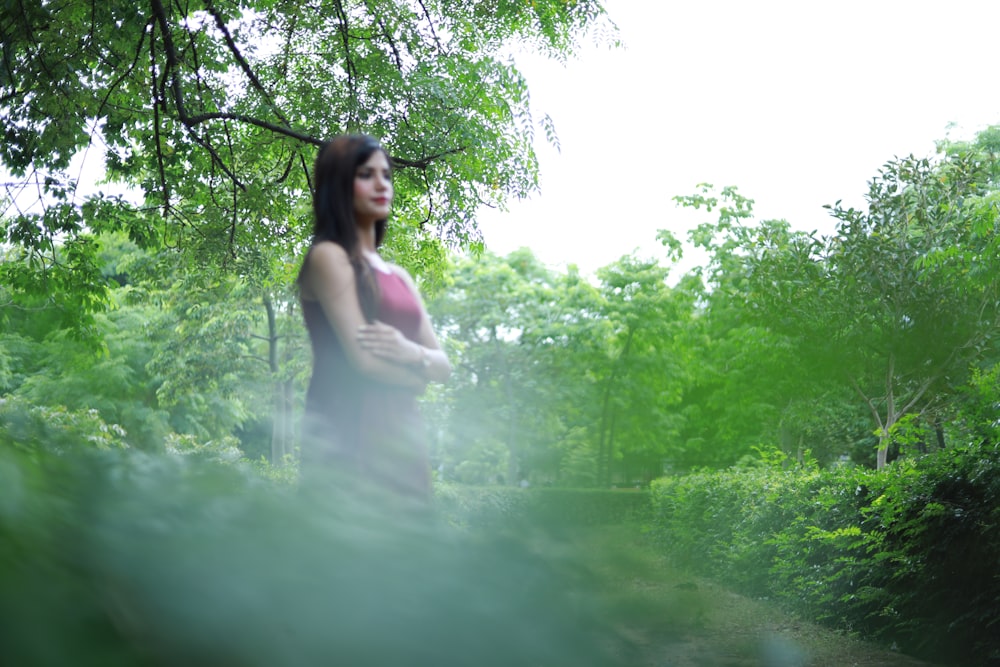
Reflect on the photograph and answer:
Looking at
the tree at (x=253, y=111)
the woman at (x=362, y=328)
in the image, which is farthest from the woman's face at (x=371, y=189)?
the tree at (x=253, y=111)

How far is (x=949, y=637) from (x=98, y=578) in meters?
8.00

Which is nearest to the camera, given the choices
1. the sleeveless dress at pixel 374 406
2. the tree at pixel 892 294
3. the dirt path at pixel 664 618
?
the dirt path at pixel 664 618

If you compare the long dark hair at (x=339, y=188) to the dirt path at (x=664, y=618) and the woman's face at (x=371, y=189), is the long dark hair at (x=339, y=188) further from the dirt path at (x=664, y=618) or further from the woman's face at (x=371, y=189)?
the dirt path at (x=664, y=618)

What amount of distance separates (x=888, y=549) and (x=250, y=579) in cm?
906

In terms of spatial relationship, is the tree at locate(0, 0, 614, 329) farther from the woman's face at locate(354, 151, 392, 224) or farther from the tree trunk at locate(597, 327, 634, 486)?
the tree trunk at locate(597, 327, 634, 486)

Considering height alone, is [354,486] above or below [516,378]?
below

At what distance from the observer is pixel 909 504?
8.00 metres

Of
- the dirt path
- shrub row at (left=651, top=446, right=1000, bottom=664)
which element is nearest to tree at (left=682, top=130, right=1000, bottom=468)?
shrub row at (left=651, top=446, right=1000, bottom=664)

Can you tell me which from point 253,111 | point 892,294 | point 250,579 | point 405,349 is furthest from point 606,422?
point 250,579

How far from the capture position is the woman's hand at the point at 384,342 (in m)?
2.66

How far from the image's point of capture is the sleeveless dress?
8.11 feet

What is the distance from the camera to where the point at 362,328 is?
2658 mm

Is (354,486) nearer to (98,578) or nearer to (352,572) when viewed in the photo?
(352,572)

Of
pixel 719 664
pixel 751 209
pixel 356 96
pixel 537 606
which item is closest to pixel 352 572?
pixel 537 606
